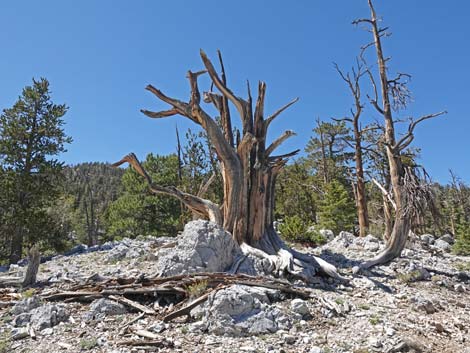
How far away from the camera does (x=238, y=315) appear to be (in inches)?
190

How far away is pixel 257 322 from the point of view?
15.4 feet

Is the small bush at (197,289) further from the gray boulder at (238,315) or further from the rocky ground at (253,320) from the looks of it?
the gray boulder at (238,315)

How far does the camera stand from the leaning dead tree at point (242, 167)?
854 centimetres

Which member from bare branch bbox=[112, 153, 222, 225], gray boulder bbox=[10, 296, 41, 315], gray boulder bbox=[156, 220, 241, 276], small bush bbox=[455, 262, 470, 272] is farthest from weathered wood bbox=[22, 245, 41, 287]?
small bush bbox=[455, 262, 470, 272]

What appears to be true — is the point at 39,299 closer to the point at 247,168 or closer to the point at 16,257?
the point at 247,168

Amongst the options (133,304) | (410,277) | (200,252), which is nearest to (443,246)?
(410,277)

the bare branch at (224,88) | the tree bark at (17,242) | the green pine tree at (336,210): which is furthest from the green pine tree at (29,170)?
the green pine tree at (336,210)

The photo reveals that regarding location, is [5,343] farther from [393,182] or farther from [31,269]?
[393,182]

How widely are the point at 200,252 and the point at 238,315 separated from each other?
2417 millimetres

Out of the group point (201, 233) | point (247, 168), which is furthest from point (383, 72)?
point (201, 233)

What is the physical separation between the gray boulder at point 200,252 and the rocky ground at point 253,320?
0.02 m

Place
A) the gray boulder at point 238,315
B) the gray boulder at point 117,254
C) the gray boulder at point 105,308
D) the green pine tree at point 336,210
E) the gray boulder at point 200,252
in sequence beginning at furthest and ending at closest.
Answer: the green pine tree at point 336,210 < the gray boulder at point 117,254 < the gray boulder at point 200,252 < the gray boulder at point 105,308 < the gray boulder at point 238,315

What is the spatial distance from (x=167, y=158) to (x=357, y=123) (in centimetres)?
1335

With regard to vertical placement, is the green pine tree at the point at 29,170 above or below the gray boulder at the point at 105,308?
above
